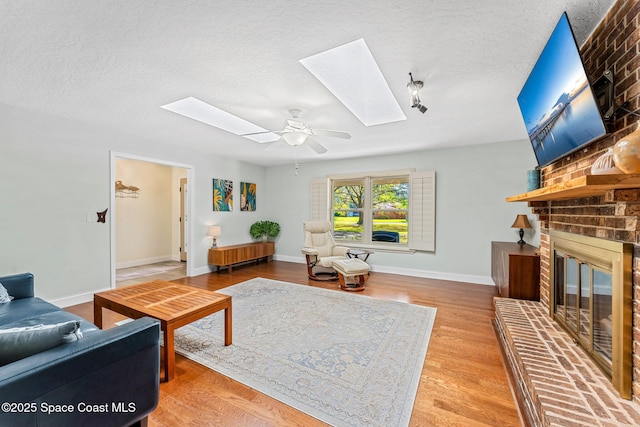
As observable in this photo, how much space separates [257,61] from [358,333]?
8.44 ft

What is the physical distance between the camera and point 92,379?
3.87 feet

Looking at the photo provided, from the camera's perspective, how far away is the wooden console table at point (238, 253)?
5.02 metres

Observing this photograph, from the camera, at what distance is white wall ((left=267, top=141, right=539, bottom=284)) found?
13.6ft

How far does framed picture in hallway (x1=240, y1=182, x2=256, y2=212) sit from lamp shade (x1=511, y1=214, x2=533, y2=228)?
16.8 feet

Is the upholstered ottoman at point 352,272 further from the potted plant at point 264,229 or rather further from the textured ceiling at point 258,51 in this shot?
the potted plant at point 264,229

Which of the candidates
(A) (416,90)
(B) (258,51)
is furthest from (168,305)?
(A) (416,90)

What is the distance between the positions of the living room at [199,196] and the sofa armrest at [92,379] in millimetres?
533

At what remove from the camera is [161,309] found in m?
2.07

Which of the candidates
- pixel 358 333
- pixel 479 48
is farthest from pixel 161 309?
pixel 479 48

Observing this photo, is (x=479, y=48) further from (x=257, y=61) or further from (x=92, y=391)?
(x=92, y=391)

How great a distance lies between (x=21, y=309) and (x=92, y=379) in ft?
4.78

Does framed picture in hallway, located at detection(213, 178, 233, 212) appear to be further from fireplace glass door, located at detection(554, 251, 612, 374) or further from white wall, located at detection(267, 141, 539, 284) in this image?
fireplace glass door, located at detection(554, 251, 612, 374)

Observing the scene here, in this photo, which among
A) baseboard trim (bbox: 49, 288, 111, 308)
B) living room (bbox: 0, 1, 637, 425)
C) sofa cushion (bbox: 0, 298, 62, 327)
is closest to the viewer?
sofa cushion (bbox: 0, 298, 62, 327)

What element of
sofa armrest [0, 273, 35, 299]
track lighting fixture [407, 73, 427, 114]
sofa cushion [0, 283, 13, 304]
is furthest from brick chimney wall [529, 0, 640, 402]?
sofa armrest [0, 273, 35, 299]
